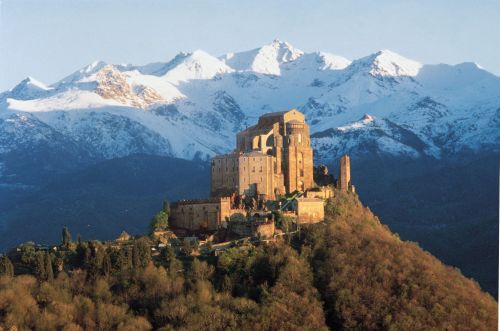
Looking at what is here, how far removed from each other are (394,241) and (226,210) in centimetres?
1473

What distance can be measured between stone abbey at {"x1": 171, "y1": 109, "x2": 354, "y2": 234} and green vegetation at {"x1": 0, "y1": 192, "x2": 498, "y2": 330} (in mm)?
4904

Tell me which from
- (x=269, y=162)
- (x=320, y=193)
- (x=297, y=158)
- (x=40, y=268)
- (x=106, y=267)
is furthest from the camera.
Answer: (x=297, y=158)

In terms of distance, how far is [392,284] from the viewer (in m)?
83.6

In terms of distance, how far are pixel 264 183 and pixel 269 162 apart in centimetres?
180

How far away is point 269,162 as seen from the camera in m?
95.2

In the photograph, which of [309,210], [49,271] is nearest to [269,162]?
[309,210]

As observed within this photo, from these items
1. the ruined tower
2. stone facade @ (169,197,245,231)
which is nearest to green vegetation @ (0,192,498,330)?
stone facade @ (169,197,245,231)

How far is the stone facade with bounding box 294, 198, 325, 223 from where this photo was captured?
91500 millimetres

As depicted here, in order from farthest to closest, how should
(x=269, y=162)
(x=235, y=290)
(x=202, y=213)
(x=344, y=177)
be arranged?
1. (x=344, y=177)
2. (x=269, y=162)
3. (x=202, y=213)
4. (x=235, y=290)

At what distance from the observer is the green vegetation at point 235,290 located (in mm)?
75688

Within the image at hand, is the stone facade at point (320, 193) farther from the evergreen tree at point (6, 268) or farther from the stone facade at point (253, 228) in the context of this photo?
the evergreen tree at point (6, 268)

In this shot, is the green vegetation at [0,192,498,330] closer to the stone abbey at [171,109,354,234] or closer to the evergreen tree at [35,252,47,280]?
the evergreen tree at [35,252,47,280]

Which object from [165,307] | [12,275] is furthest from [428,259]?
[12,275]

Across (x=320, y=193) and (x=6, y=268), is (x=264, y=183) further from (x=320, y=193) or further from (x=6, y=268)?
(x=6, y=268)
